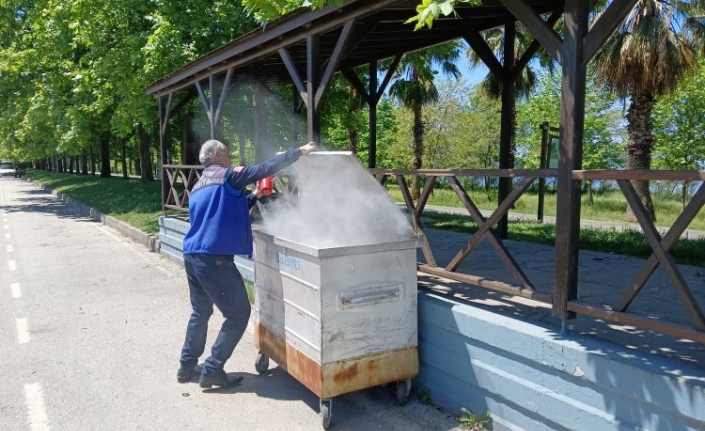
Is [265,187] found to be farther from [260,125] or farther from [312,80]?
[260,125]

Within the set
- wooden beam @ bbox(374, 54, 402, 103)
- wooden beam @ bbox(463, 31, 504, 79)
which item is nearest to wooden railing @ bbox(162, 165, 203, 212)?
wooden beam @ bbox(374, 54, 402, 103)

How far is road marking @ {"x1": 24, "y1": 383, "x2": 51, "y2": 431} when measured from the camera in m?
3.79

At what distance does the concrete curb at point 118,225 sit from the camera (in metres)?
10.9

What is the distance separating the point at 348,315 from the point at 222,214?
131 cm

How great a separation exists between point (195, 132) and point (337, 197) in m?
14.8

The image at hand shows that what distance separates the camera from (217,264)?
4188 millimetres

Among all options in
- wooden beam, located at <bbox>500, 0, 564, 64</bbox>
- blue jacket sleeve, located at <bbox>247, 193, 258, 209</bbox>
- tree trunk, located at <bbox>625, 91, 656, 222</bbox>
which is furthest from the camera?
tree trunk, located at <bbox>625, 91, 656, 222</bbox>

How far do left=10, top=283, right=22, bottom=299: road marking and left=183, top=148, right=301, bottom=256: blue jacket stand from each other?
4.51 metres

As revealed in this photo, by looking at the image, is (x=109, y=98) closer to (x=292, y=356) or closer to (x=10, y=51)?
(x=10, y=51)

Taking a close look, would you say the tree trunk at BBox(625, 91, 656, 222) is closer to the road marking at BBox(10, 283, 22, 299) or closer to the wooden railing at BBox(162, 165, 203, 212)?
the wooden railing at BBox(162, 165, 203, 212)

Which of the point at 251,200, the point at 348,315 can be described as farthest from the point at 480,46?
the point at 348,315

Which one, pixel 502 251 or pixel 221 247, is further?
pixel 221 247

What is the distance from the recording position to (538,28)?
139 inches

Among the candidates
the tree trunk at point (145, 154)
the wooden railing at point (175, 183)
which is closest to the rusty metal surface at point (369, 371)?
the wooden railing at point (175, 183)
